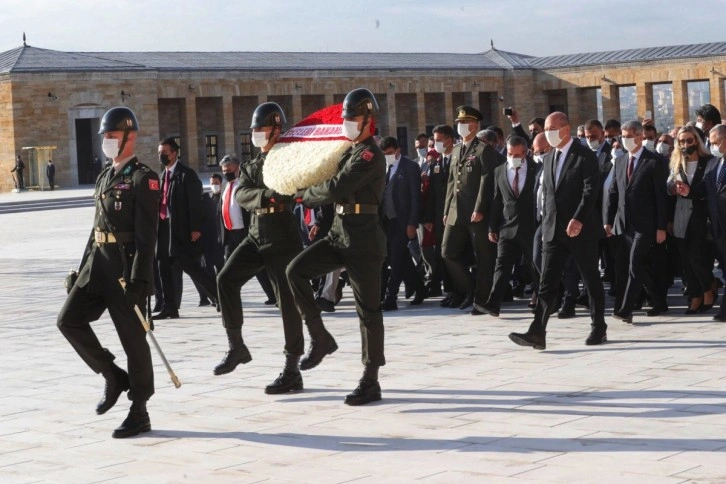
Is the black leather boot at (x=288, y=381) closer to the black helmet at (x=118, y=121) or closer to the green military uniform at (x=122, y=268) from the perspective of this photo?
the green military uniform at (x=122, y=268)

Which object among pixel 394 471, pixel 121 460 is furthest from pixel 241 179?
pixel 394 471

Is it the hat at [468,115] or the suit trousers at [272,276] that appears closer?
the suit trousers at [272,276]

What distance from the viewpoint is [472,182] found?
13055 millimetres

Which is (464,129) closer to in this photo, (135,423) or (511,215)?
(511,215)

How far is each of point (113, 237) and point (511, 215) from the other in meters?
5.45

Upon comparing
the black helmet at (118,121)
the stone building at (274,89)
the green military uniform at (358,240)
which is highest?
the stone building at (274,89)

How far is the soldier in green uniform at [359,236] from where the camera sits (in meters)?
8.38

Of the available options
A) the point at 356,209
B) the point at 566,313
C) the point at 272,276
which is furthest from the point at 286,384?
the point at 566,313

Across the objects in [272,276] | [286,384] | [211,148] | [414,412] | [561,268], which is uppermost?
[211,148]

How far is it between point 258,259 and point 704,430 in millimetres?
3434

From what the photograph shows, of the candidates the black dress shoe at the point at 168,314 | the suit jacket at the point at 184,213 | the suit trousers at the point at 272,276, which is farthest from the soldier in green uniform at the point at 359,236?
the black dress shoe at the point at 168,314

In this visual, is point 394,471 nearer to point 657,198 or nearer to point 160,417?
point 160,417

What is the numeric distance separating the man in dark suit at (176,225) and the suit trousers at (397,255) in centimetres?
206

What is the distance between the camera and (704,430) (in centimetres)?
700
